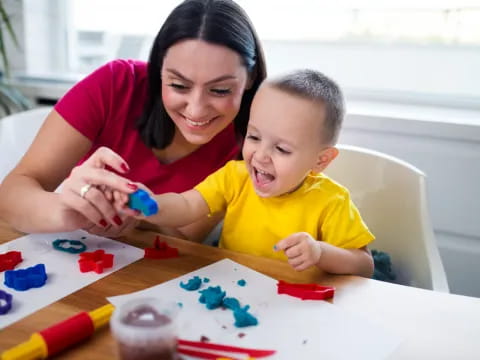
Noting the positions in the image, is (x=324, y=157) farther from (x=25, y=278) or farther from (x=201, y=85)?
(x=25, y=278)

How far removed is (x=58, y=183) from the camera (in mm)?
1175

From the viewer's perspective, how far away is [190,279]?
0.81 m

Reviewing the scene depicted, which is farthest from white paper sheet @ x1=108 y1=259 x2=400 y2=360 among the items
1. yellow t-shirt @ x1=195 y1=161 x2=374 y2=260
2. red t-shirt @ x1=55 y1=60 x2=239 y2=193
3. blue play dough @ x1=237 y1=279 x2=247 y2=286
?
red t-shirt @ x1=55 y1=60 x2=239 y2=193

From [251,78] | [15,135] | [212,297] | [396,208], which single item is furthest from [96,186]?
[15,135]

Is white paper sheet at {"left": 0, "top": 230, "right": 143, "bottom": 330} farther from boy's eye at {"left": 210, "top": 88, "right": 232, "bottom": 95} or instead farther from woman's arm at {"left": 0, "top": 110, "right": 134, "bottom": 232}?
boy's eye at {"left": 210, "top": 88, "right": 232, "bottom": 95}

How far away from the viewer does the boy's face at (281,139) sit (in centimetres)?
94

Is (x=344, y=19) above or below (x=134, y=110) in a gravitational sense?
above

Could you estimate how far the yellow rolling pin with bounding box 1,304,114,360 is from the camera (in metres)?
0.58

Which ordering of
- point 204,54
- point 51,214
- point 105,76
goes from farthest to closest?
point 105,76, point 204,54, point 51,214

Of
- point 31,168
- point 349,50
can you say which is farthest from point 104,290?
point 349,50

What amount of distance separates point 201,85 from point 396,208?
1.85 feet

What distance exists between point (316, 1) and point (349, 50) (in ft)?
0.74

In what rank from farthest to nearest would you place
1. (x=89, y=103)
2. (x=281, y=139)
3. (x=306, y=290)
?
(x=89, y=103), (x=281, y=139), (x=306, y=290)

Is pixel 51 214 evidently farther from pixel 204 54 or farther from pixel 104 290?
pixel 204 54
